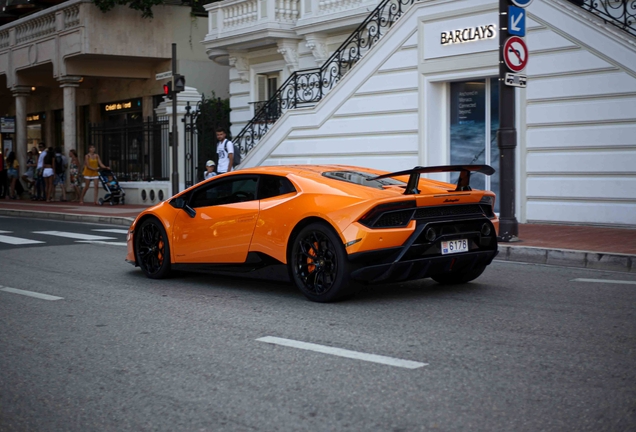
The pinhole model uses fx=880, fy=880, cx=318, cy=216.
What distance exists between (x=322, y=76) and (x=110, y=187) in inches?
343

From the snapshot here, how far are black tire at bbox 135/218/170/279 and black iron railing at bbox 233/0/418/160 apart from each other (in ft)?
31.5

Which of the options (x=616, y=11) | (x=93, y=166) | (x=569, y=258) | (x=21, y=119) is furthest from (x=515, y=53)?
(x=21, y=119)

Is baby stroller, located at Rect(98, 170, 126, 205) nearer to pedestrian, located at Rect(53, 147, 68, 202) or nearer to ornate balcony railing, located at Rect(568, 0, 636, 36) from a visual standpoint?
pedestrian, located at Rect(53, 147, 68, 202)

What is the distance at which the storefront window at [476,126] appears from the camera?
16719 millimetres

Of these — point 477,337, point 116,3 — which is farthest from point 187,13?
point 477,337

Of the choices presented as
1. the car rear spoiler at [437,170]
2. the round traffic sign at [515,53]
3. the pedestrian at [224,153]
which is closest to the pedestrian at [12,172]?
the pedestrian at [224,153]

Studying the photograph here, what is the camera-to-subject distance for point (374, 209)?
742 cm

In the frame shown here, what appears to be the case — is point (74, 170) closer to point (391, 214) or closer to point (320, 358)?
point (391, 214)

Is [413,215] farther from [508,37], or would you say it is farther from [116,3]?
[116,3]

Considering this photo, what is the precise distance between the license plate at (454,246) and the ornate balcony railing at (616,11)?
315 inches

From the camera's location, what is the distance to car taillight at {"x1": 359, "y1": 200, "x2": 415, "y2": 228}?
7410mm

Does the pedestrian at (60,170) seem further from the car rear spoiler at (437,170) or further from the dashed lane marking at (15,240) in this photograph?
the car rear spoiler at (437,170)

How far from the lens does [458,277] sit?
8.77m

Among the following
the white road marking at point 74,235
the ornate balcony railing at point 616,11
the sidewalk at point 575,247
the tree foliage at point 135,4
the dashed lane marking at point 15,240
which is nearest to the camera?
the sidewalk at point 575,247
